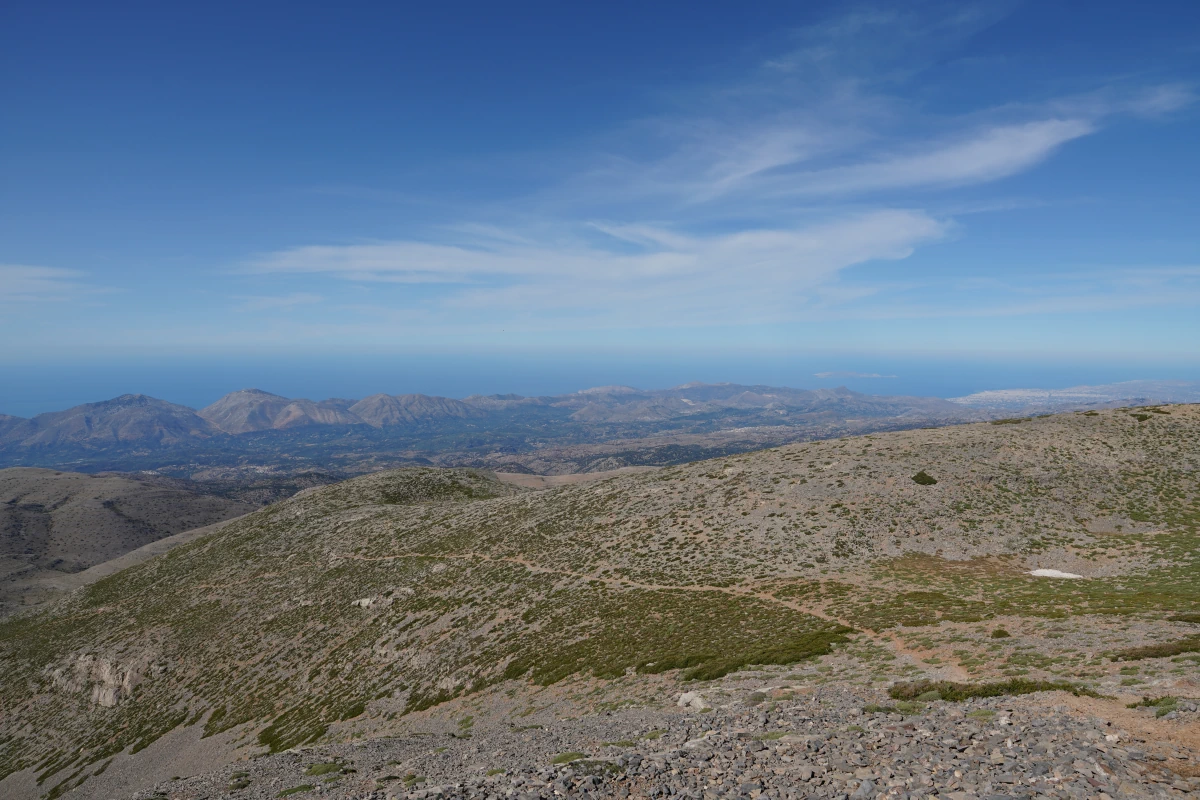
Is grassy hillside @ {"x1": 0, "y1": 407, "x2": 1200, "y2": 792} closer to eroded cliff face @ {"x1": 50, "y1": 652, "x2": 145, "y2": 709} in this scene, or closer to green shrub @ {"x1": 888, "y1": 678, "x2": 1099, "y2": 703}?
eroded cliff face @ {"x1": 50, "y1": 652, "x2": 145, "y2": 709}

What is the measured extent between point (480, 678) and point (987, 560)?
41.9 metres

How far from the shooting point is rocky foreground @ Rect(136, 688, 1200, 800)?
12484mm

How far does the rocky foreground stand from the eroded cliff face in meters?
47.2

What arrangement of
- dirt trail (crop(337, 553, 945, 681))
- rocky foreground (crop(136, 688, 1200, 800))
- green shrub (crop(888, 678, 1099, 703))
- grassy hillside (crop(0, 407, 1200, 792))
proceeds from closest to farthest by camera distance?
rocky foreground (crop(136, 688, 1200, 800)) → green shrub (crop(888, 678, 1099, 703)) → dirt trail (crop(337, 553, 945, 681)) → grassy hillside (crop(0, 407, 1200, 792))

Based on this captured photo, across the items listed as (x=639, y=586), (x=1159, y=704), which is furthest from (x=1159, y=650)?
(x=639, y=586)

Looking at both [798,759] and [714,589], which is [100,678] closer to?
[714,589]

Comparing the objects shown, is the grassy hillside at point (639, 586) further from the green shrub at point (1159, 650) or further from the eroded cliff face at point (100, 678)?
the green shrub at point (1159, 650)

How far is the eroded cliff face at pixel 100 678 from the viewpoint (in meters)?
57.8

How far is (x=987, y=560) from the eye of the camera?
1690 inches

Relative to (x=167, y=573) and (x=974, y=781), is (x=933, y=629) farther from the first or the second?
(x=167, y=573)

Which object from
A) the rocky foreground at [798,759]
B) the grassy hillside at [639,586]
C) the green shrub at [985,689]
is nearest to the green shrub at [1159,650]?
the grassy hillside at [639,586]

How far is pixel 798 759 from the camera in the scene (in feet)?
50.7

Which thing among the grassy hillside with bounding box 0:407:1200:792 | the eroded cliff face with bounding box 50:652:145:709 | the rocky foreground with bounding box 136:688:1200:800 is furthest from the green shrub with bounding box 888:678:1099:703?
the eroded cliff face with bounding box 50:652:145:709

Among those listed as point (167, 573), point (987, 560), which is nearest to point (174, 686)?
point (167, 573)
